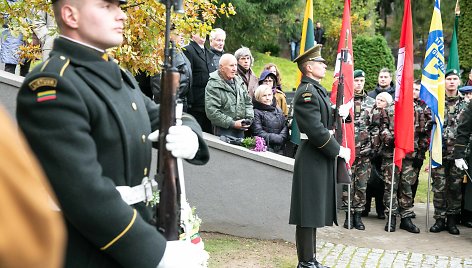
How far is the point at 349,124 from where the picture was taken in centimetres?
923

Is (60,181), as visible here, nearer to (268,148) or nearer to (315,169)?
(315,169)

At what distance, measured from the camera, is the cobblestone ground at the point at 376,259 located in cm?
761

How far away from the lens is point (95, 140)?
2.59 metres

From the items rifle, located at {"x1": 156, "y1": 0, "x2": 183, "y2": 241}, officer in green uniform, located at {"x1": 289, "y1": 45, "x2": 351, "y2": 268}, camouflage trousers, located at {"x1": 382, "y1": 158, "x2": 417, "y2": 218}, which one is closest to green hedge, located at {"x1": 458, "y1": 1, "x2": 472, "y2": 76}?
camouflage trousers, located at {"x1": 382, "y1": 158, "x2": 417, "y2": 218}

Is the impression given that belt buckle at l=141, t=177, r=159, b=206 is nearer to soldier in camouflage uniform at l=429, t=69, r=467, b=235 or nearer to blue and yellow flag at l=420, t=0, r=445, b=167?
blue and yellow flag at l=420, t=0, r=445, b=167

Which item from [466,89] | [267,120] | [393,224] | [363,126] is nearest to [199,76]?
[267,120]

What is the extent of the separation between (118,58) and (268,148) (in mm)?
3426

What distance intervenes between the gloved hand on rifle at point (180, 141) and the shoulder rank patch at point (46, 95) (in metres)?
0.47

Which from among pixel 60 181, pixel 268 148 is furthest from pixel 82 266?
pixel 268 148

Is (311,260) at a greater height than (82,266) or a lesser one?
lesser

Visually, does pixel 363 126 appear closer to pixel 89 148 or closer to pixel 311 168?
pixel 311 168

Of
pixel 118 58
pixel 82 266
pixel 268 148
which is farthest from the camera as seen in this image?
pixel 268 148

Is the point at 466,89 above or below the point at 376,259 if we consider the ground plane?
above

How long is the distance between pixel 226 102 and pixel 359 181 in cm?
221
